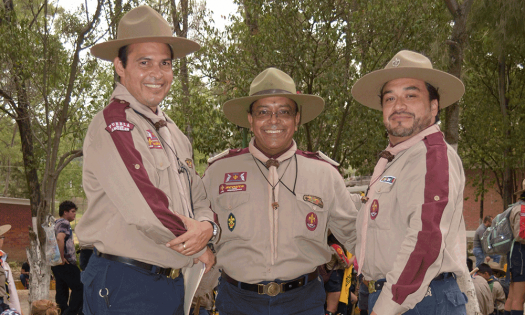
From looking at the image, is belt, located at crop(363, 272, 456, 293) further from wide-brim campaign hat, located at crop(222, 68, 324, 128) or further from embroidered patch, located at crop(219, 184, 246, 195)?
wide-brim campaign hat, located at crop(222, 68, 324, 128)

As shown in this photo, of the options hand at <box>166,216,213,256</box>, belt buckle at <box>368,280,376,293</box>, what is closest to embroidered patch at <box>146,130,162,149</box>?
hand at <box>166,216,213,256</box>

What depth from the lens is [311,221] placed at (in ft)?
13.0

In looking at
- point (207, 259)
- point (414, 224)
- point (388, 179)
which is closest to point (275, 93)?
point (388, 179)

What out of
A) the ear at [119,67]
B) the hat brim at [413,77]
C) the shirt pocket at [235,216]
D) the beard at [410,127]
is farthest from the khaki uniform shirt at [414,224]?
the ear at [119,67]

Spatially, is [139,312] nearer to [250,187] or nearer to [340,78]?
[250,187]

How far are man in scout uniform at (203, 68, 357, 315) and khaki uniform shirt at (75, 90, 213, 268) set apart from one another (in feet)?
2.81

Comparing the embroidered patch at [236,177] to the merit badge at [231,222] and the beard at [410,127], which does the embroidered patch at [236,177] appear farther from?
the beard at [410,127]

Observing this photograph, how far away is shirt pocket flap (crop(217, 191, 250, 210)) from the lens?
4.02 metres

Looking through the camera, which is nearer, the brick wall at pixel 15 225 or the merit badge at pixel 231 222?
the merit badge at pixel 231 222

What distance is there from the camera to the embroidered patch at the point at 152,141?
3.03 m

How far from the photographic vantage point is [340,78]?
373 inches

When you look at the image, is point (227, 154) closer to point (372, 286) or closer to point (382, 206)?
point (382, 206)

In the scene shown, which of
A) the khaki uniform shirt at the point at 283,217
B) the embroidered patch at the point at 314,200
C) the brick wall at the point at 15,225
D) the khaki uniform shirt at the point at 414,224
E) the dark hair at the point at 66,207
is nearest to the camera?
the khaki uniform shirt at the point at 414,224

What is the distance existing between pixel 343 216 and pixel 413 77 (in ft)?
3.98
